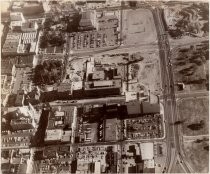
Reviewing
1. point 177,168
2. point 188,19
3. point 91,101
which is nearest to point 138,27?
point 188,19

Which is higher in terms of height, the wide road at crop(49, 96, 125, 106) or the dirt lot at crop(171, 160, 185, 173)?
the wide road at crop(49, 96, 125, 106)

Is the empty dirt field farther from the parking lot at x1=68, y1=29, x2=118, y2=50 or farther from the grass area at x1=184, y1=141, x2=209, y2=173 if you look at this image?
the grass area at x1=184, y1=141, x2=209, y2=173

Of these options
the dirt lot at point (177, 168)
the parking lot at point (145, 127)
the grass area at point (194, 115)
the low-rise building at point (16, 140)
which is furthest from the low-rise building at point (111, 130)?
the low-rise building at point (16, 140)

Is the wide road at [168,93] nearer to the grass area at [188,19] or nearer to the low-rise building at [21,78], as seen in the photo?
the grass area at [188,19]

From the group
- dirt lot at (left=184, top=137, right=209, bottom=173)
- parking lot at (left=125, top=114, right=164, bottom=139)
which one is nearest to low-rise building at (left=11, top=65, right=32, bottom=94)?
parking lot at (left=125, top=114, right=164, bottom=139)

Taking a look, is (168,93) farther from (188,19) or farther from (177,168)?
(188,19)
